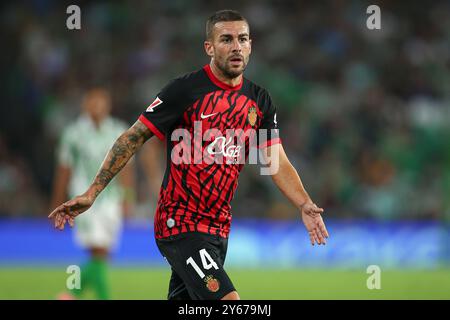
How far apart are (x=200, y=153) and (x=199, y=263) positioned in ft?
2.38

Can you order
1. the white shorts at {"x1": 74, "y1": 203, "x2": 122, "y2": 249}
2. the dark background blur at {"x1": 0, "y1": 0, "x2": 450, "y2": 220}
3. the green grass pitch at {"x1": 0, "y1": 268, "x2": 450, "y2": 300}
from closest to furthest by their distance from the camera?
the white shorts at {"x1": 74, "y1": 203, "x2": 122, "y2": 249}
the green grass pitch at {"x1": 0, "y1": 268, "x2": 450, "y2": 300}
the dark background blur at {"x1": 0, "y1": 0, "x2": 450, "y2": 220}

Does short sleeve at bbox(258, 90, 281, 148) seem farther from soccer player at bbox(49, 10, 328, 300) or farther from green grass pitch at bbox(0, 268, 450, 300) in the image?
green grass pitch at bbox(0, 268, 450, 300)

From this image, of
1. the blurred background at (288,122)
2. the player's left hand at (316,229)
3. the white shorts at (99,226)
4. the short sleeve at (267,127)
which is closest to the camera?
the player's left hand at (316,229)

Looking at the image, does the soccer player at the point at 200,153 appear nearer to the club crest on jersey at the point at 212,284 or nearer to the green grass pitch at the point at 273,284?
the club crest on jersey at the point at 212,284

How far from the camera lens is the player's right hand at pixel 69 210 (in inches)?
224

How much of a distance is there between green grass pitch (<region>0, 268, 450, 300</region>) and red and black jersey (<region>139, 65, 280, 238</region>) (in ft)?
14.9

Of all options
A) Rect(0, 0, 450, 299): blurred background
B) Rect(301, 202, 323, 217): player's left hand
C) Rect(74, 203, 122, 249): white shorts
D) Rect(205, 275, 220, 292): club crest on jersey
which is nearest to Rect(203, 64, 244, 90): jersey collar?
Rect(301, 202, 323, 217): player's left hand

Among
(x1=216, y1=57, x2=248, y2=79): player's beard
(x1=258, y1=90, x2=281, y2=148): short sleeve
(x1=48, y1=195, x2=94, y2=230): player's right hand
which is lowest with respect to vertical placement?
(x1=48, y1=195, x2=94, y2=230): player's right hand

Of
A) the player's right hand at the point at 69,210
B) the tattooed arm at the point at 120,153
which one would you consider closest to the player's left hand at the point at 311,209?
the tattooed arm at the point at 120,153

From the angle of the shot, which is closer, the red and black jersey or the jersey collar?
the red and black jersey

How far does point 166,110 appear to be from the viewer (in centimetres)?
602

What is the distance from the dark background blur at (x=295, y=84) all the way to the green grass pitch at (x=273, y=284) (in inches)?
96.8

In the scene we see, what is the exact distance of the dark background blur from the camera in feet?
54.6
